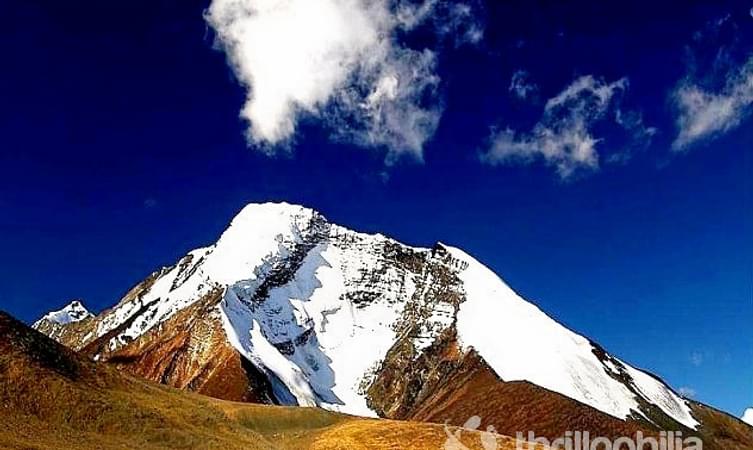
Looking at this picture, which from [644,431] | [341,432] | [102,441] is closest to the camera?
[102,441]

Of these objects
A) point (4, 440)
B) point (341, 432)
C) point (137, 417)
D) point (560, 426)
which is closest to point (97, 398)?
point (137, 417)

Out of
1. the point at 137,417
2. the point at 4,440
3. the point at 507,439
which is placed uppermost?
the point at 507,439

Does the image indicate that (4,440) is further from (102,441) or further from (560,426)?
(560,426)

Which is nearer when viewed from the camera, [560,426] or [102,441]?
[102,441]

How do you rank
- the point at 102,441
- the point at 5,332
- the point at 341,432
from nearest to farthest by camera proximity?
1. the point at 102,441
2. the point at 5,332
3. the point at 341,432

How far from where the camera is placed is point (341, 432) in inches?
4341

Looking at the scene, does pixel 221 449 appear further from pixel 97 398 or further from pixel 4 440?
pixel 4 440

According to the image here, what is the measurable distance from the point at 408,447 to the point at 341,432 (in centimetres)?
1332

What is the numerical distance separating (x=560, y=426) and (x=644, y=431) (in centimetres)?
1915

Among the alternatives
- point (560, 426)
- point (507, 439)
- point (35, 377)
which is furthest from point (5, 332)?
point (560, 426)

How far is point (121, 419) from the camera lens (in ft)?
296

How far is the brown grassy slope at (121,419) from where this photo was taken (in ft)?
270

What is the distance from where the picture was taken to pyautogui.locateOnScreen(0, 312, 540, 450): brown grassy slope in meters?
82.3

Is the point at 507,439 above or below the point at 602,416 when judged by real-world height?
below
